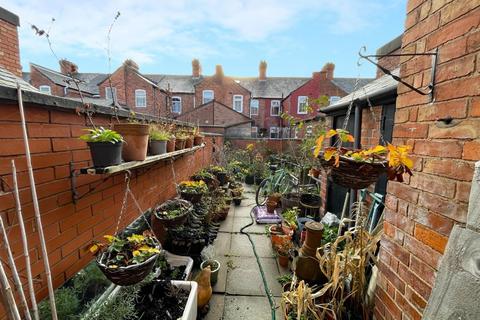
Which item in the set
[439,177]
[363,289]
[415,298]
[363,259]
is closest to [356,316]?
[363,289]

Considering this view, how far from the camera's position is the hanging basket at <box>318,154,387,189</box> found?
1.17 meters

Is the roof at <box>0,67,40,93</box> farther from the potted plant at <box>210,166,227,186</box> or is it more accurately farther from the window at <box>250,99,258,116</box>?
the window at <box>250,99,258,116</box>

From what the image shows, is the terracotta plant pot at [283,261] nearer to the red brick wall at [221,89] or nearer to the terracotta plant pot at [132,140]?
the terracotta plant pot at [132,140]

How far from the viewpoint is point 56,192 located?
136cm

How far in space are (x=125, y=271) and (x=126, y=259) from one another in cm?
19

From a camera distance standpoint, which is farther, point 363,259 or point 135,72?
point 135,72

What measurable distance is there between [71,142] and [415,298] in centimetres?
235

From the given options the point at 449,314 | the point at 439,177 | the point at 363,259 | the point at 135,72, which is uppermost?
the point at 135,72

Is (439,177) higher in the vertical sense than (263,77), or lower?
lower

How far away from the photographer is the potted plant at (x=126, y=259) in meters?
1.32

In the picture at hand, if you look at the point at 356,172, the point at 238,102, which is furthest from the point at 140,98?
the point at 356,172

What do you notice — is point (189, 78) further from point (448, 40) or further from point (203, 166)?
point (448, 40)

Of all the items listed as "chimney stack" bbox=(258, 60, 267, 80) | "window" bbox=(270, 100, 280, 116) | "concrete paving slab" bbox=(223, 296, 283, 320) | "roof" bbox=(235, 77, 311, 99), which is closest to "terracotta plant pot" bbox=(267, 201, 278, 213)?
"concrete paving slab" bbox=(223, 296, 283, 320)

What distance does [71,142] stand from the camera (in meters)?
1.49
